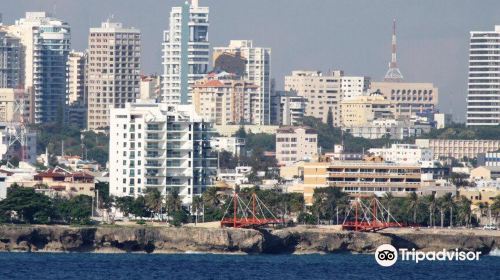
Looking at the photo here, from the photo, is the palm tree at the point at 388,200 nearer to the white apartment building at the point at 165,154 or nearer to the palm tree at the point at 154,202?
the white apartment building at the point at 165,154

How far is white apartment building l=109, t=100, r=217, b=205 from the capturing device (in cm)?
14225

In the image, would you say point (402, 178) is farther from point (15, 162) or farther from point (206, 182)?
point (15, 162)

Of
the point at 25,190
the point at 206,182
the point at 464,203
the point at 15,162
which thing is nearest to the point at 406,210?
→ the point at 464,203

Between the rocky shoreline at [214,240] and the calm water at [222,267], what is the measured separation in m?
1.85

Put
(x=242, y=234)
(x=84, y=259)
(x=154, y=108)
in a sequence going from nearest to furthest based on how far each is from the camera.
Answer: (x=84, y=259) < (x=242, y=234) < (x=154, y=108)

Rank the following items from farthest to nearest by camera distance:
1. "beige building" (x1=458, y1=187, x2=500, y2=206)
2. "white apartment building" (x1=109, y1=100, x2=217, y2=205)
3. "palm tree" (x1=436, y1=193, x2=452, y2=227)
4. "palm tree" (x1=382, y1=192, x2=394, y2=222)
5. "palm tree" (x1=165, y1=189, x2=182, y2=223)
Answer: "beige building" (x1=458, y1=187, x2=500, y2=206), "white apartment building" (x1=109, y1=100, x2=217, y2=205), "palm tree" (x1=436, y1=193, x2=452, y2=227), "palm tree" (x1=382, y1=192, x2=394, y2=222), "palm tree" (x1=165, y1=189, x2=182, y2=223)

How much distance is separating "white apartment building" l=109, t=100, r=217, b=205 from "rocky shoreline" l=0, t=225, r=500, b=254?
1788 cm

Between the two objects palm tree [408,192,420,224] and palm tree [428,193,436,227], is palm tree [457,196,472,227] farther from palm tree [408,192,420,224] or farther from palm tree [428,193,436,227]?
palm tree [408,192,420,224]

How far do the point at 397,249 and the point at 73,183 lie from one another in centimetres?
3392

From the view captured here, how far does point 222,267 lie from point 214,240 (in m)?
12.0

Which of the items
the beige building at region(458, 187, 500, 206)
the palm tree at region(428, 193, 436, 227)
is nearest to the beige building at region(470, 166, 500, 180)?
the beige building at region(458, 187, 500, 206)

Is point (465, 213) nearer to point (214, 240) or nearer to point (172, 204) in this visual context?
point (172, 204)

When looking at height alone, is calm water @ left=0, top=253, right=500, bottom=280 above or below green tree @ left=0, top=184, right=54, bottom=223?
below

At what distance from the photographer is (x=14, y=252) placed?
385 ft
